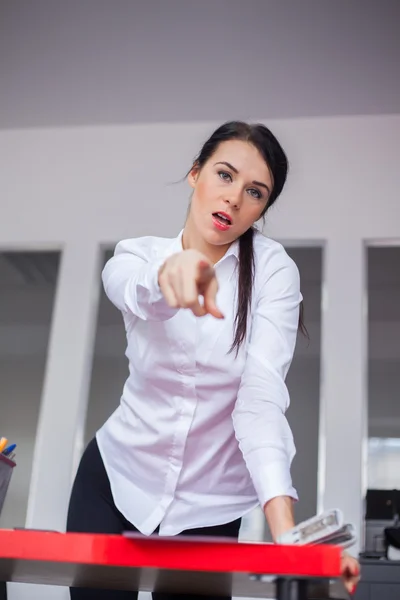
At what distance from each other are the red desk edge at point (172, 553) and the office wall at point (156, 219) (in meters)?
2.02

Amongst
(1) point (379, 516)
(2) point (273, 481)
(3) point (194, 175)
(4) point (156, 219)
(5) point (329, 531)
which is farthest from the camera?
(4) point (156, 219)

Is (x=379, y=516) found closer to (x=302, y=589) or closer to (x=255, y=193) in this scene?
(x=255, y=193)

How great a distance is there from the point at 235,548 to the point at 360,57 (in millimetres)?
2758

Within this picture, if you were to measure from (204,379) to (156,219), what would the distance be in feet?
6.31

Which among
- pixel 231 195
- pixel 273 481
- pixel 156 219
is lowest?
pixel 273 481

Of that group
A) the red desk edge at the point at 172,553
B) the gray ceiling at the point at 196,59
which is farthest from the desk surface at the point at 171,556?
the gray ceiling at the point at 196,59

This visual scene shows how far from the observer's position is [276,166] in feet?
4.83

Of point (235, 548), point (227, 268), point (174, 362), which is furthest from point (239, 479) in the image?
point (235, 548)

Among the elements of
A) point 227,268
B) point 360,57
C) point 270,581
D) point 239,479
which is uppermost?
point 360,57

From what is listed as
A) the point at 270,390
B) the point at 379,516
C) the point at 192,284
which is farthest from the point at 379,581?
the point at 192,284

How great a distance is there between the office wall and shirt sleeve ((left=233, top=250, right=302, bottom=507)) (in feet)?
4.94

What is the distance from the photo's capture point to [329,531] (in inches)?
28.9

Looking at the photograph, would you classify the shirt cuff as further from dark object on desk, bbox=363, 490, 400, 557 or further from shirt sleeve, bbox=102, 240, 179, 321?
dark object on desk, bbox=363, 490, 400, 557

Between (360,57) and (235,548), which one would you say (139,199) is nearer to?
(360,57)
